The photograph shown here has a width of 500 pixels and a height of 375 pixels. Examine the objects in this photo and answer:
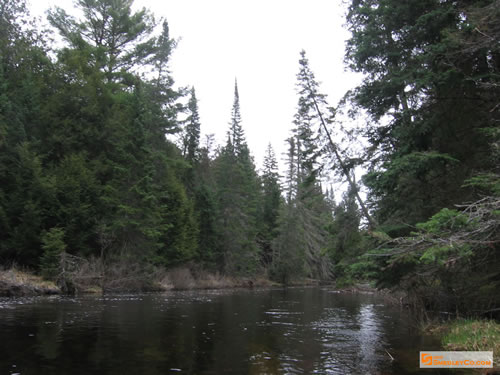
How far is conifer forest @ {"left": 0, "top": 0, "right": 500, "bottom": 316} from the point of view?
1131 centimetres

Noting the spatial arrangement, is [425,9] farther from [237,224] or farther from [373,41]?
[237,224]

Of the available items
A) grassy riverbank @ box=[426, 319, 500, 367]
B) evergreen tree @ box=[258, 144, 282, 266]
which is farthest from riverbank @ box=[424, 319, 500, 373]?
evergreen tree @ box=[258, 144, 282, 266]

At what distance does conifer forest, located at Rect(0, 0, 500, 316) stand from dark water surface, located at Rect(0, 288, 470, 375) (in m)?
2.07

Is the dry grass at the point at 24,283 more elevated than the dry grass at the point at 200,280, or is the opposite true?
the dry grass at the point at 24,283

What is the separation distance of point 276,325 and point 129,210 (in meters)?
19.2

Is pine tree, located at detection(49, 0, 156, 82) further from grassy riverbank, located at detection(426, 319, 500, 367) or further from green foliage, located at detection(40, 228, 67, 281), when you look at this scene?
grassy riverbank, located at detection(426, 319, 500, 367)

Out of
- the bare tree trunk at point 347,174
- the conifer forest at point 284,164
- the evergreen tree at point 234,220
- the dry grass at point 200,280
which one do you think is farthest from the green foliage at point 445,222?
the evergreen tree at point 234,220

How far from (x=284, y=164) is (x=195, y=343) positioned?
1810 inches

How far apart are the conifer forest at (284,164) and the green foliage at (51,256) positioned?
70mm

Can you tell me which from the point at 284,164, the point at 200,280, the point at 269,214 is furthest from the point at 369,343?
the point at 269,214

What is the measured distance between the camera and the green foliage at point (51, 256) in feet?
76.1

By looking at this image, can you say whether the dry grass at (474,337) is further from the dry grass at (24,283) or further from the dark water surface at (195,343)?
the dry grass at (24,283)

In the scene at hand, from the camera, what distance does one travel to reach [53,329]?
1081cm

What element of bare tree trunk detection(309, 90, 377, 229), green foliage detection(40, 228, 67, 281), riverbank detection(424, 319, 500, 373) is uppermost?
bare tree trunk detection(309, 90, 377, 229)
